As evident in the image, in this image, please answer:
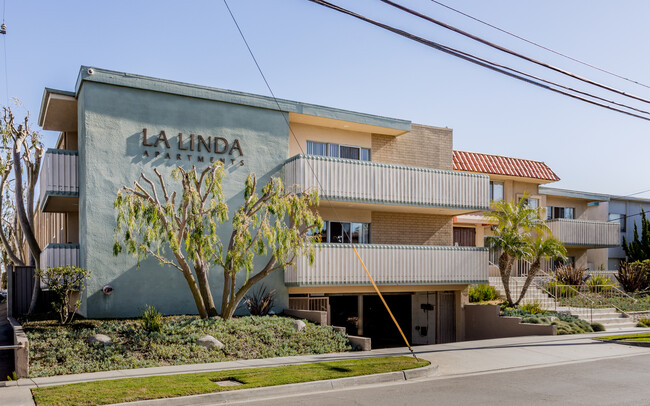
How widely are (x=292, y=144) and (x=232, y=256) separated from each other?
7007 mm

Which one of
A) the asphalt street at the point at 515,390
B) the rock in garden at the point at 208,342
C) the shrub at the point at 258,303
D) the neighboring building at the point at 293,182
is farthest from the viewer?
the shrub at the point at 258,303

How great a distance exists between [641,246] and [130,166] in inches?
1245

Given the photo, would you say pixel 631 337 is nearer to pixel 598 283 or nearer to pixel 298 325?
pixel 598 283

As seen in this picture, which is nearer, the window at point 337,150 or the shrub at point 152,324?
the shrub at point 152,324

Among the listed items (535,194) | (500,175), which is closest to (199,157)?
(500,175)

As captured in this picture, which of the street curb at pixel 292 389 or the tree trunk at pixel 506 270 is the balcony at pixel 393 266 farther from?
the street curb at pixel 292 389

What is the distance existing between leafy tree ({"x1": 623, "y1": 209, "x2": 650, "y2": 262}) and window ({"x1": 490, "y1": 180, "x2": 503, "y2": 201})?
11.2 metres

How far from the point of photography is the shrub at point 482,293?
997 inches

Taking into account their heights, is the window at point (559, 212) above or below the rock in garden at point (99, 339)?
above

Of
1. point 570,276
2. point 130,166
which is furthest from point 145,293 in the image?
point 570,276

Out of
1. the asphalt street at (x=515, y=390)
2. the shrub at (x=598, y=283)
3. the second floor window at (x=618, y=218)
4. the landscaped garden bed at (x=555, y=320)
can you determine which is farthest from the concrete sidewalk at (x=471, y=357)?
the second floor window at (x=618, y=218)

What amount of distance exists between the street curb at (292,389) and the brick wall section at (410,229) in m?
10.4

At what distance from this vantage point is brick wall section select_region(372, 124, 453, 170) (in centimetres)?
2428

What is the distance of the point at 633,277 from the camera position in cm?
3039
